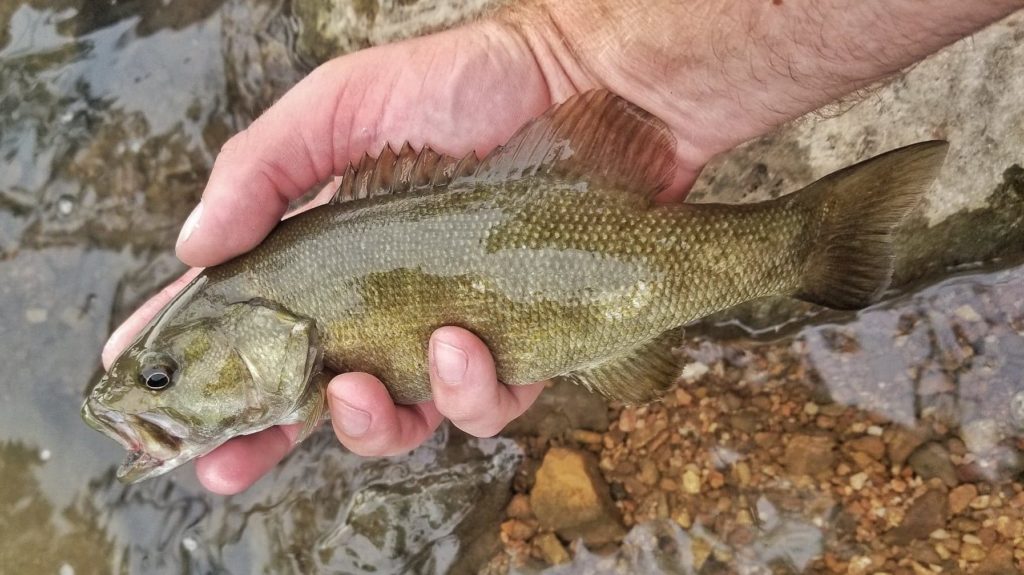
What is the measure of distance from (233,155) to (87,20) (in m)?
3.00

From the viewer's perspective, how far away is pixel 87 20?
17.5 feet

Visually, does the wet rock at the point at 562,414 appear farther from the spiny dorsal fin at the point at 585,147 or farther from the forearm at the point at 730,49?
the spiny dorsal fin at the point at 585,147

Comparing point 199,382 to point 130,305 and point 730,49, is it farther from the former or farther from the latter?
point 730,49

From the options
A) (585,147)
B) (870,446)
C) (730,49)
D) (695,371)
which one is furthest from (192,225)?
(870,446)

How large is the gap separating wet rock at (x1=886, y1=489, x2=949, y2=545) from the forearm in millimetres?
2323

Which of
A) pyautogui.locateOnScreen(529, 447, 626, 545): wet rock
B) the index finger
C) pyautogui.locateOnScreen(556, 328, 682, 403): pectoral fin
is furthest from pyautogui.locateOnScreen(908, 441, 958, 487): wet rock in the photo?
the index finger

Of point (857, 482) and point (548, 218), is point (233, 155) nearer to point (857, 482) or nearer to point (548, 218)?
point (548, 218)

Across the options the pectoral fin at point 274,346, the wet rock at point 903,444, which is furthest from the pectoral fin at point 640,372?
the wet rock at point 903,444

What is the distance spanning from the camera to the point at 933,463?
4098mm

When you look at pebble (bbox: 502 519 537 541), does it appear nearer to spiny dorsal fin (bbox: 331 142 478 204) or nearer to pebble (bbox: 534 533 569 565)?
pebble (bbox: 534 533 569 565)

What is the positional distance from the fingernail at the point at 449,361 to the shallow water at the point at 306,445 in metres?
2.02

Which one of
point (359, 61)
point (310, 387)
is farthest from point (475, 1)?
point (310, 387)

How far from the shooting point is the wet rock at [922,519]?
4.01m

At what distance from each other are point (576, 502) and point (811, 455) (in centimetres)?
144
